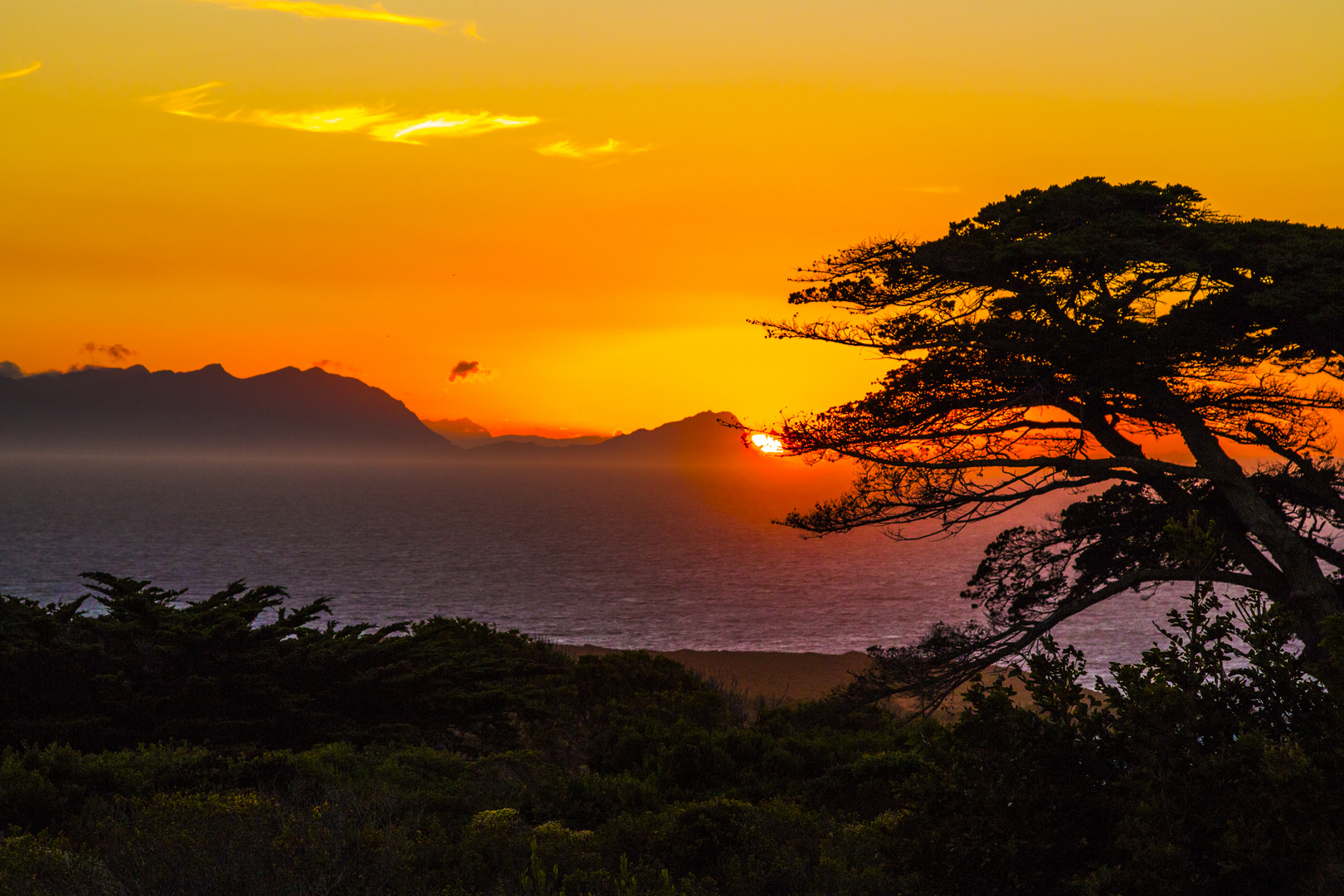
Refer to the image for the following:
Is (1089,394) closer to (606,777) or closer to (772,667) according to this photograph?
(606,777)

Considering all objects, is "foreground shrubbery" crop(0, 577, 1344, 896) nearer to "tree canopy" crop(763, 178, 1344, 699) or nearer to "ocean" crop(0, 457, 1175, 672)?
"tree canopy" crop(763, 178, 1344, 699)

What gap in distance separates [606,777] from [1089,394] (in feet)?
30.0

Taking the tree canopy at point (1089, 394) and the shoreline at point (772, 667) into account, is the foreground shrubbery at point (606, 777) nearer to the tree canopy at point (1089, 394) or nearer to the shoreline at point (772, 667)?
the tree canopy at point (1089, 394)

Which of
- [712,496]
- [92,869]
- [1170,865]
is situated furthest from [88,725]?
[712,496]

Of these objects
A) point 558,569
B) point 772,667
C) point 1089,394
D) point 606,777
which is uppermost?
point 1089,394

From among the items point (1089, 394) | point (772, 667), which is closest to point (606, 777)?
point (1089, 394)

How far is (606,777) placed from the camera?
40.3 ft

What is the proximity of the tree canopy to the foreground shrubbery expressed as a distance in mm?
3612

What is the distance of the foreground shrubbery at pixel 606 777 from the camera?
5.19m

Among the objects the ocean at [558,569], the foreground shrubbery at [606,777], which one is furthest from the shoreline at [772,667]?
the foreground shrubbery at [606,777]

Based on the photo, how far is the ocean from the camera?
48.0 meters

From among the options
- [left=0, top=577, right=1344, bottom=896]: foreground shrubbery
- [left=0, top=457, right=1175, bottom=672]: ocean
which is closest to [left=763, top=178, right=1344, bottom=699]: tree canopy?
[left=0, top=577, right=1344, bottom=896]: foreground shrubbery

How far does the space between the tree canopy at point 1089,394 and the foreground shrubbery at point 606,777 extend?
3612 mm

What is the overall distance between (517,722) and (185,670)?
244 inches
